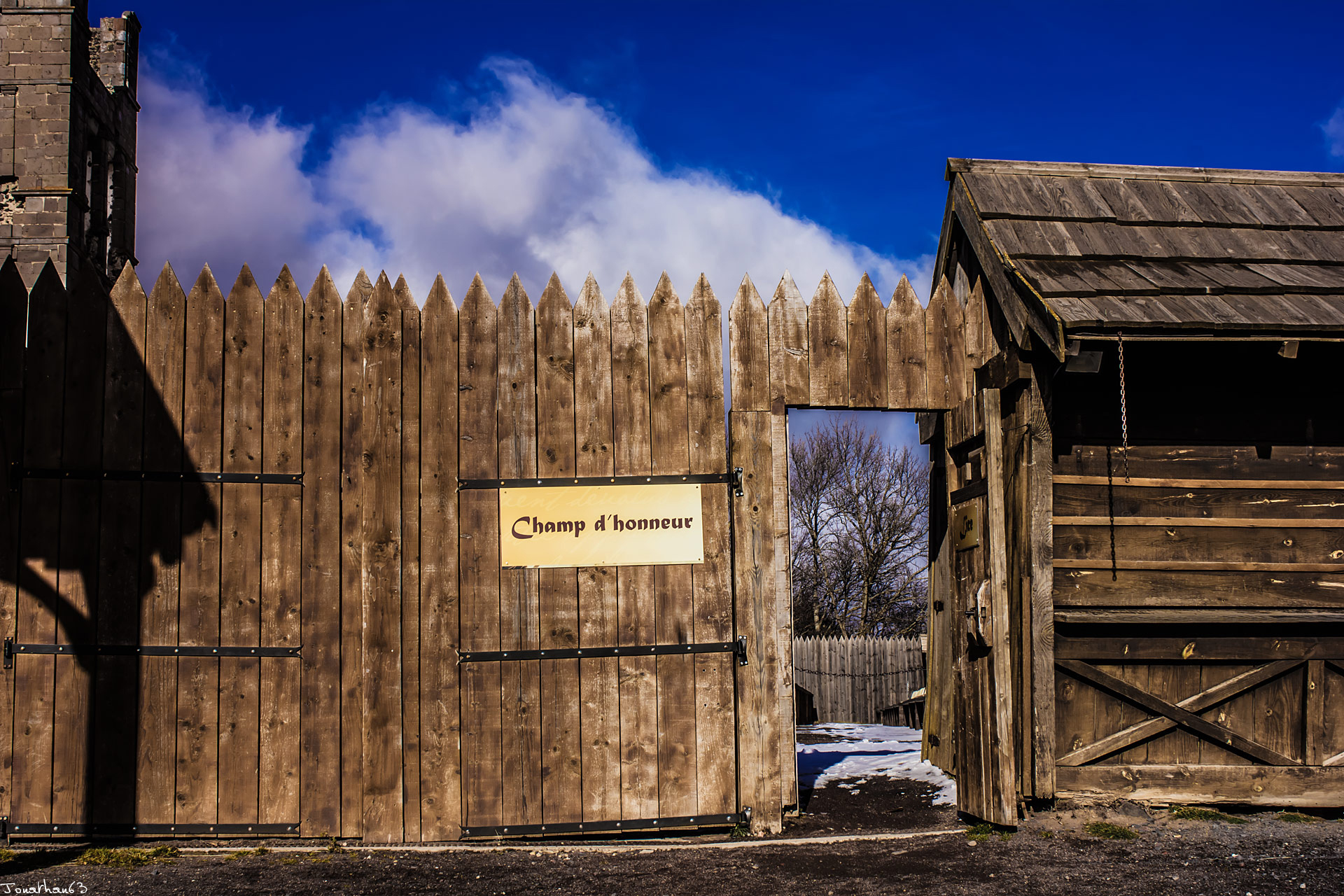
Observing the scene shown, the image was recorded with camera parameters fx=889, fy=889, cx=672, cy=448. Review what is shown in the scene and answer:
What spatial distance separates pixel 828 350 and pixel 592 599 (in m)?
2.14

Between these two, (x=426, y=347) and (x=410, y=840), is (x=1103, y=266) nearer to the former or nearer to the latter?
(x=426, y=347)

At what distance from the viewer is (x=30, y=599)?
517cm

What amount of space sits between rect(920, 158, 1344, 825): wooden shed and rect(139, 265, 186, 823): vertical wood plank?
479 cm

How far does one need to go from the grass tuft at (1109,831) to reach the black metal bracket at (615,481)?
2.86 metres

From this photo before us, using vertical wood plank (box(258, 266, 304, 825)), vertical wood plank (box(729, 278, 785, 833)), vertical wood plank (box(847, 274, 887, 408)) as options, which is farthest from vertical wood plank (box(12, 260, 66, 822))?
A: vertical wood plank (box(847, 274, 887, 408))

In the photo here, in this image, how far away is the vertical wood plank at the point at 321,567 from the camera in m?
5.16

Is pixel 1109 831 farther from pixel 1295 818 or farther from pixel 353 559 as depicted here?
pixel 353 559

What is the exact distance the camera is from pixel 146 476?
17.2ft

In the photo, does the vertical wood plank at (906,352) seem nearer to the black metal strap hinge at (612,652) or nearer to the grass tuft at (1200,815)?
the black metal strap hinge at (612,652)

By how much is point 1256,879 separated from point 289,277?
20.1 feet

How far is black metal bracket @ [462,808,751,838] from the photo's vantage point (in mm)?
5180

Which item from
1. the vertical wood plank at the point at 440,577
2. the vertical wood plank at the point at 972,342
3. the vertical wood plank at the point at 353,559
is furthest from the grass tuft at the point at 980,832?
the vertical wood plank at the point at 353,559

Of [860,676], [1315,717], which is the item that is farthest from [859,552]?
[1315,717]

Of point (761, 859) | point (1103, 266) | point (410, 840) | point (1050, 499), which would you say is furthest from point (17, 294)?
point (1103, 266)
